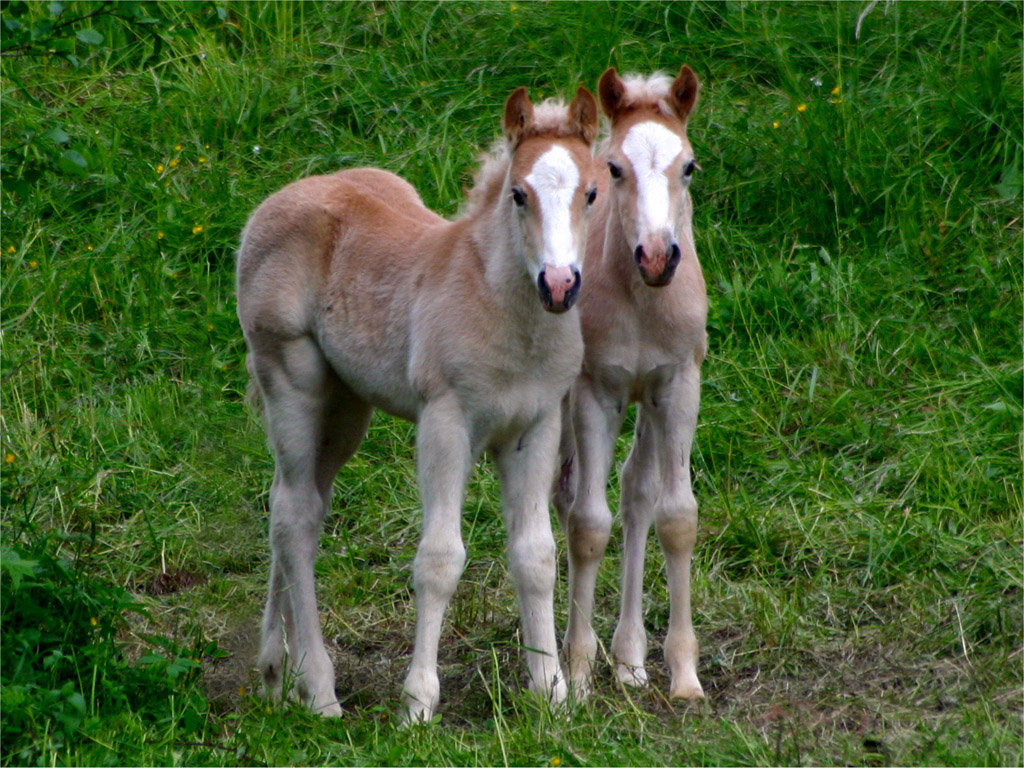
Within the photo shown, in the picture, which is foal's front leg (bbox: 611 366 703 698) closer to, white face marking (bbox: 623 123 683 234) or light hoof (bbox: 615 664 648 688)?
light hoof (bbox: 615 664 648 688)

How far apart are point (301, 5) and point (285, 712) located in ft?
18.3

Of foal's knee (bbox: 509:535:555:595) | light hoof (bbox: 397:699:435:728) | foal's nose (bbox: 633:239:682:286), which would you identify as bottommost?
light hoof (bbox: 397:699:435:728)

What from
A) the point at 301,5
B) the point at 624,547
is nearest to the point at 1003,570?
the point at 624,547

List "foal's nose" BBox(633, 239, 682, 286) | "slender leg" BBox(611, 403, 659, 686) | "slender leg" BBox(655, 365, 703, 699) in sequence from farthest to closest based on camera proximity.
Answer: "slender leg" BBox(611, 403, 659, 686)
"slender leg" BBox(655, 365, 703, 699)
"foal's nose" BBox(633, 239, 682, 286)

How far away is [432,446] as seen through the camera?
4578 mm

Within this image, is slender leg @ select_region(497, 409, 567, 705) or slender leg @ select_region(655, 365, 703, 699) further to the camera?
slender leg @ select_region(655, 365, 703, 699)

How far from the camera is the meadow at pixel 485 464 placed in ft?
15.0

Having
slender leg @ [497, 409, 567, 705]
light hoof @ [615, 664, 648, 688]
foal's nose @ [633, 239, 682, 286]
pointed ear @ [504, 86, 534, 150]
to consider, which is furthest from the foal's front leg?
Result: pointed ear @ [504, 86, 534, 150]

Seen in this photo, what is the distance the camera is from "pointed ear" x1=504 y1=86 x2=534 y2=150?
4.56 meters

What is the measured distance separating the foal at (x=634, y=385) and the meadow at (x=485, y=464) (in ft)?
0.82

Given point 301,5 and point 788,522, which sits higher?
point 301,5

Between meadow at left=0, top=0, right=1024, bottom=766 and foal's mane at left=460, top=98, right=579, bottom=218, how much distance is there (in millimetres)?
1056

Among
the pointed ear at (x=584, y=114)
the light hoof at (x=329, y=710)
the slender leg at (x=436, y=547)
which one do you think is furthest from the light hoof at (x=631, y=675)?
the pointed ear at (x=584, y=114)

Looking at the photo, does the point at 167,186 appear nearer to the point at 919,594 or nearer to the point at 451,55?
the point at 451,55
